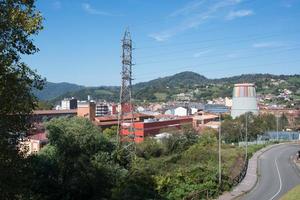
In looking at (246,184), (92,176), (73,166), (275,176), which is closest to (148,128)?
(275,176)

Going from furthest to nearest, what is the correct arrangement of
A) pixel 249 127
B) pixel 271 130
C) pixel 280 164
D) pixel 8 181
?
pixel 271 130
pixel 249 127
pixel 280 164
pixel 8 181

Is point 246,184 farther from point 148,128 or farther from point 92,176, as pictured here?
point 148,128

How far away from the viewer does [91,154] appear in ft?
114

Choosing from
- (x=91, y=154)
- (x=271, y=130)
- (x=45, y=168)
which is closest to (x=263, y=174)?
(x=91, y=154)

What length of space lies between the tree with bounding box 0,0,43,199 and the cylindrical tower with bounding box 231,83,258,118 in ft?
393

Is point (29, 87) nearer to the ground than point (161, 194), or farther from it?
farther from it

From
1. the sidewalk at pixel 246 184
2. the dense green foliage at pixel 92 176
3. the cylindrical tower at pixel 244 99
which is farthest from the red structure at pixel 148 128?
the dense green foliage at pixel 92 176

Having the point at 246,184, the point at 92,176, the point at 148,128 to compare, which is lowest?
the point at 246,184

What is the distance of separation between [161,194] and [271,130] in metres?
92.0

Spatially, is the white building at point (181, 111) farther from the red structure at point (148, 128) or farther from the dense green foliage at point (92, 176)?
the dense green foliage at point (92, 176)

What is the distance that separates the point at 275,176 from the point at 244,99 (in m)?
84.0

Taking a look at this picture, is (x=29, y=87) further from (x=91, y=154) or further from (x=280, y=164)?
(x=280, y=164)

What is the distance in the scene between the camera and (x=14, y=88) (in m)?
11.4

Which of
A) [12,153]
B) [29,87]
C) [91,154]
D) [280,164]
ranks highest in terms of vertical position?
[29,87]
